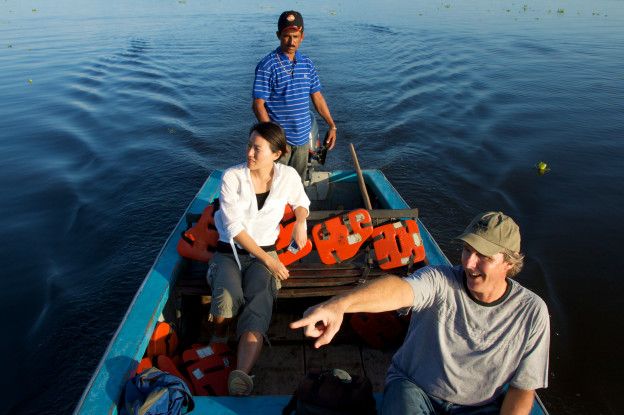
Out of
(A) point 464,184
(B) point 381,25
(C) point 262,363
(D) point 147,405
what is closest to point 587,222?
(A) point 464,184

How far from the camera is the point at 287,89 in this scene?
4.30m

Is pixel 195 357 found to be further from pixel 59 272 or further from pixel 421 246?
pixel 59 272

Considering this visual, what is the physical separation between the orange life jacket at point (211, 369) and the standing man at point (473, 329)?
48.1 inches

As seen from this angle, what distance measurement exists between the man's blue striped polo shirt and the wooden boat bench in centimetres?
113

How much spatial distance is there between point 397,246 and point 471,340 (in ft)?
5.48

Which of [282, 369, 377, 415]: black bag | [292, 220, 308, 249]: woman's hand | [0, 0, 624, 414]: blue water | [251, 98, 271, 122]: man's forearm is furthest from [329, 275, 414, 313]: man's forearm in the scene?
[0, 0, 624, 414]: blue water

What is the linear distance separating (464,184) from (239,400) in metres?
6.79

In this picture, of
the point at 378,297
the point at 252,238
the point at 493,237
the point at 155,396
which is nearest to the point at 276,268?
the point at 252,238

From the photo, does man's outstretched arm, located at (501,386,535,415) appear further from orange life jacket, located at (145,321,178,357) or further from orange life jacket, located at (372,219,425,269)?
orange life jacket, located at (145,321,178,357)

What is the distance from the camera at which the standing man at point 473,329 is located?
6.47ft

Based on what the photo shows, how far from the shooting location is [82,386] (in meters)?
4.12

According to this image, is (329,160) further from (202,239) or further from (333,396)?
(333,396)

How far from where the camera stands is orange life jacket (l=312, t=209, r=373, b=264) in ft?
12.3

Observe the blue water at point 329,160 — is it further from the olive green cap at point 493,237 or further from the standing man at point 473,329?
the olive green cap at point 493,237
